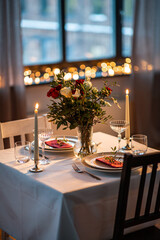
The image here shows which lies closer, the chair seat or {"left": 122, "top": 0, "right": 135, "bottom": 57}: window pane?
the chair seat

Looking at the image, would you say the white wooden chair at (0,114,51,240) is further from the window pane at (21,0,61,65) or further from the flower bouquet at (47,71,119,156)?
the window pane at (21,0,61,65)

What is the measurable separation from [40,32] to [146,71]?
3.78ft

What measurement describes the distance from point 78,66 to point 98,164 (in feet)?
7.23

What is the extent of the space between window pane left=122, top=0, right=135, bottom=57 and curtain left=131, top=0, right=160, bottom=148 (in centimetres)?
24

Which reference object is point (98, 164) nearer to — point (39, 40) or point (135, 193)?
point (135, 193)

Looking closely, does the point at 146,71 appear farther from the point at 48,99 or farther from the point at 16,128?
the point at 16,128

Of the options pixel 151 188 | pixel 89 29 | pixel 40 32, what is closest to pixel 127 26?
pixel 89 29

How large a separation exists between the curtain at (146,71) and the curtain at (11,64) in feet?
4.41

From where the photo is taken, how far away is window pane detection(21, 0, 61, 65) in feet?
11.4

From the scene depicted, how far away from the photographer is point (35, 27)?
3.51 m

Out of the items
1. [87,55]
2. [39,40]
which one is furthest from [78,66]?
[39,40]

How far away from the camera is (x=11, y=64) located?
303 centimetres

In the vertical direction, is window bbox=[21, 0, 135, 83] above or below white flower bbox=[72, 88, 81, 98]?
above

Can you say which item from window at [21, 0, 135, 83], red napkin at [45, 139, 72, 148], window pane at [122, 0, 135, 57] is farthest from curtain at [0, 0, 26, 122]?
window pane at [122, 0, 135, 57]
